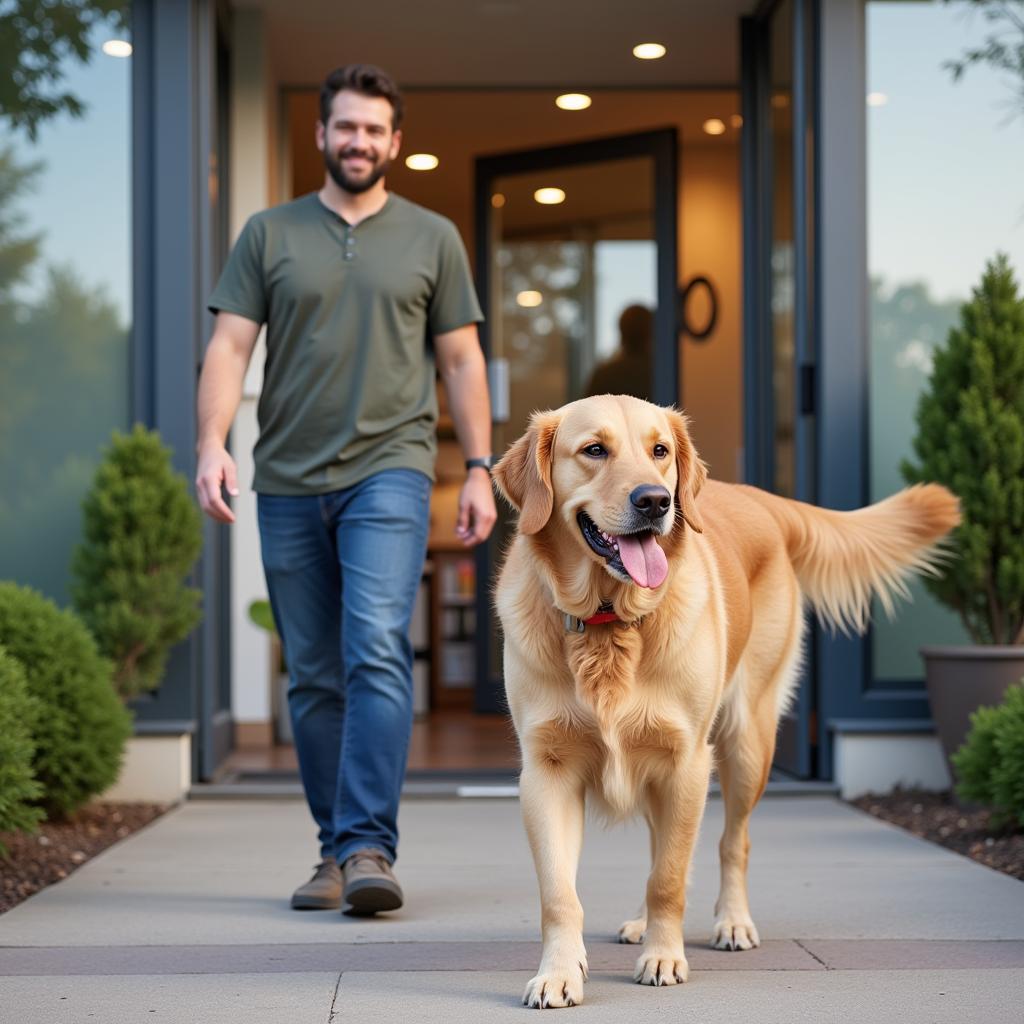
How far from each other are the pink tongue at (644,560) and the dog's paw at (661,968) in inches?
27.6

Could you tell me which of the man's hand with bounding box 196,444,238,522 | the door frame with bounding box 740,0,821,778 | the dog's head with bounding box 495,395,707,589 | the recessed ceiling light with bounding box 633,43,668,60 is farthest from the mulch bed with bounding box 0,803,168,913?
the recessed ceiling light with bounding box 633,43,668,60

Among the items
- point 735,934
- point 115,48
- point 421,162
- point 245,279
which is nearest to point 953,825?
point 735,934

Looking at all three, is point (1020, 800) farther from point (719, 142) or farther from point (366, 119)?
point (719, 142)

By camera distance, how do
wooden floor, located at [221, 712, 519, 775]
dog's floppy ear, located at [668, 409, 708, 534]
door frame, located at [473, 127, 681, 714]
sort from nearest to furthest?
dog's floppy ear, located at [668, 409, 708, 534], wooden floor, located at [221, 712, 519, 775], door frame, located at [473, 127, 681, 714]

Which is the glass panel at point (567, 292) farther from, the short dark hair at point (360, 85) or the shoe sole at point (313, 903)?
the shoe sole at point (313, 903)

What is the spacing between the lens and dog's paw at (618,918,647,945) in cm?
325

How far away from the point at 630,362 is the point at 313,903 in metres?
5.07

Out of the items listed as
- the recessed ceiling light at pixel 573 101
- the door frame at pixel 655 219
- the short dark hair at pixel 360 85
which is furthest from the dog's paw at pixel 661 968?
the recessed ceiling light at pixel 573 101

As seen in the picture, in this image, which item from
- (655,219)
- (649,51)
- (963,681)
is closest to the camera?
(963,681)

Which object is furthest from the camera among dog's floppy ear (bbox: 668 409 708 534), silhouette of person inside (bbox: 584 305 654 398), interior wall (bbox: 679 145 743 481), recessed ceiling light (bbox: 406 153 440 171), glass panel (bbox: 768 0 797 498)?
interior wall (bbox: 679 145 743 481)

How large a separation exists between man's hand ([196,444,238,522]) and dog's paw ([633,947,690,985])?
140 cm

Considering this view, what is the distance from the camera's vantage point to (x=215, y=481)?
3.57 meters

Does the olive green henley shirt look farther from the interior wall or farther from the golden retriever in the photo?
the interior wall

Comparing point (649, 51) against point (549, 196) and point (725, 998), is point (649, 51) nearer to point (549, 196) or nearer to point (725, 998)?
point (549, 196)
